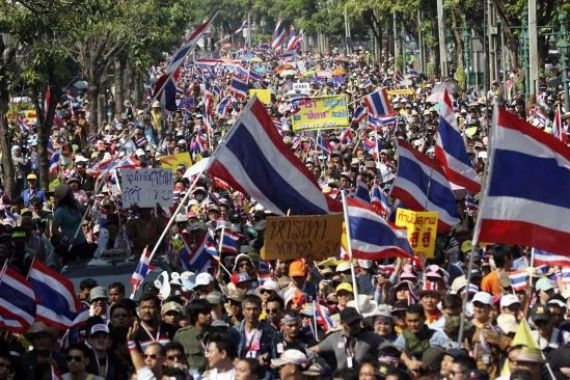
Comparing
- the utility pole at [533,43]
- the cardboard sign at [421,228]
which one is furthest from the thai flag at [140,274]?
the utility pole at [533,43]

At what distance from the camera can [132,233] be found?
17984mm

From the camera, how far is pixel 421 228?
14953 millimetres

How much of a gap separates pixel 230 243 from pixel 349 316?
5.93 meters

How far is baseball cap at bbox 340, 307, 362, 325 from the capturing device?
11.5 m

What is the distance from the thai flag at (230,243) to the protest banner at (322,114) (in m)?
11.6

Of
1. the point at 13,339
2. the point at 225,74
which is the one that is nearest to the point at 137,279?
the point at 13,339

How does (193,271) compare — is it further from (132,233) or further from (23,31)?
(23,31)

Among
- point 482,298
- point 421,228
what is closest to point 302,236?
point 421,228

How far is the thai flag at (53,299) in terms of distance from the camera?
1241 cm

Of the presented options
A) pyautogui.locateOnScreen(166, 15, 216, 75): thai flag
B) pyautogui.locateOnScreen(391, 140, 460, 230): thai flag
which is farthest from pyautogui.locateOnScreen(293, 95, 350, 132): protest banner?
pyautogui.locateOnScreen(391, 140, 460, 230): thai flag

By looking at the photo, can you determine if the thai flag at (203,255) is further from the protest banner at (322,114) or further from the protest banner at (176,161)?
the protest banner at (322,114)

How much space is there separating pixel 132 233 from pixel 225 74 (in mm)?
52262

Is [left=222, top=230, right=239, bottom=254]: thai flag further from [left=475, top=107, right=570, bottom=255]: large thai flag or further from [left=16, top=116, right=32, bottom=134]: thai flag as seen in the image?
[left=16, top=116, right=32, bottom=134]: thai flag

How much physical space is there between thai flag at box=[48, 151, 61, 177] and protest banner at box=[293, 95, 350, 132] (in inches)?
178
